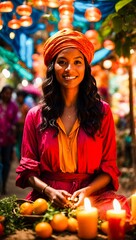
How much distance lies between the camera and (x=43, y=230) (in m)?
2.67

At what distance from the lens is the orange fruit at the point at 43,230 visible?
2.67m

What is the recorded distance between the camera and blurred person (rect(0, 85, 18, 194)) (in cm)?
881

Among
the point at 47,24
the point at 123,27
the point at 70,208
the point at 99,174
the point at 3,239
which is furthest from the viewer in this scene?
the point at 47,24

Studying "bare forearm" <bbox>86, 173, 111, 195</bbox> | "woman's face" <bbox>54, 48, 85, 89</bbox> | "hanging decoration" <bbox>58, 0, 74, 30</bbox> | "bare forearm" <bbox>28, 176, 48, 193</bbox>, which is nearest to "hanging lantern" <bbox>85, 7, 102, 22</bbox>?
"hanging decoration" <bbox>58, 0, 74, 30</bbox>

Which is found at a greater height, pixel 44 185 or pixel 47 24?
pixel 47 24

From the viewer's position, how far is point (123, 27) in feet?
14.4

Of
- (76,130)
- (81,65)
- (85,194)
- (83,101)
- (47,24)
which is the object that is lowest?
(85,194)

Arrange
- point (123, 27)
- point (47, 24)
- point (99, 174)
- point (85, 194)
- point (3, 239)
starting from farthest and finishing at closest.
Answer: point (47, 24)
point (123, 27)
point (99, 174)
point (85, 194)
point (3, 239)

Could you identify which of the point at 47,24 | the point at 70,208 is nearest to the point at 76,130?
the point at 70,208

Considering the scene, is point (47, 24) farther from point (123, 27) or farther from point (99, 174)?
point (99, 174)

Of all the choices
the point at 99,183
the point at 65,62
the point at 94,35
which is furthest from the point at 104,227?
the point at 94,35

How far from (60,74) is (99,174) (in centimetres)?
83

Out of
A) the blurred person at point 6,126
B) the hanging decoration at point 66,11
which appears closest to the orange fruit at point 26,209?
the hanging decoration at point 66,11

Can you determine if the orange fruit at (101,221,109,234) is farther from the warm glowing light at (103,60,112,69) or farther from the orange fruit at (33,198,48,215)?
the warm glowing light at (103,60,112,69)
